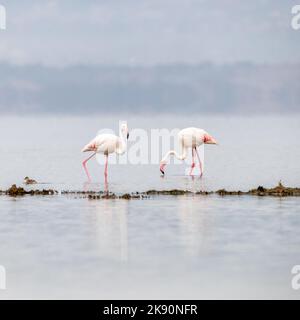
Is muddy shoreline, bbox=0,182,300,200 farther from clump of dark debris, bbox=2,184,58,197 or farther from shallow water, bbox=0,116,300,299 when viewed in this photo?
shallow water, bbox=0,116,300,299

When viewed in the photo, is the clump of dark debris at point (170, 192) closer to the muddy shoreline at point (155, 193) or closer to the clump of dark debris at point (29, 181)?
the muddy shoreline at point (155, 193)

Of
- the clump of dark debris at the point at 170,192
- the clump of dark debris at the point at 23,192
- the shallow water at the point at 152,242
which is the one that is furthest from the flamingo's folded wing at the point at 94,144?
the clump of dark debris at the point at 170,192

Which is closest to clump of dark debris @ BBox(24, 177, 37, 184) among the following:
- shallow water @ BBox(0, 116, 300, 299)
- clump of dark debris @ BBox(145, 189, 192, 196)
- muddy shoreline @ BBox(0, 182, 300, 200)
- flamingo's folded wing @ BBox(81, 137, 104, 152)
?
shallow water @ BBox(0, 116, 300, 299)

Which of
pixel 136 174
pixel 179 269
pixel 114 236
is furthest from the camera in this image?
pixel 136 174

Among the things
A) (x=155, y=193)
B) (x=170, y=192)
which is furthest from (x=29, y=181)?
(x=170, y=192)

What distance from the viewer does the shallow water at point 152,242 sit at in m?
10.8

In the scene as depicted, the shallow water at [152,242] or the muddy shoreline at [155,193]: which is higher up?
the muddy shoreline at [155,193]

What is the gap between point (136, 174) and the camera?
77.0ft

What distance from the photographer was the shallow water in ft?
35.4

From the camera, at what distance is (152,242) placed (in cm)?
1298
